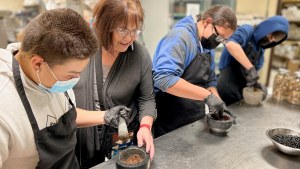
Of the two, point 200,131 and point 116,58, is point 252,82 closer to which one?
point 200,131

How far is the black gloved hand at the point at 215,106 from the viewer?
4.63 feet

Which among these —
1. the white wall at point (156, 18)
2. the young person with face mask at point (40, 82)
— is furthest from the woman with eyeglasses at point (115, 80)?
the white wall at point (156, 18)

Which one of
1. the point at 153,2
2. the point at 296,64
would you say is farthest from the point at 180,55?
the point at 296,64

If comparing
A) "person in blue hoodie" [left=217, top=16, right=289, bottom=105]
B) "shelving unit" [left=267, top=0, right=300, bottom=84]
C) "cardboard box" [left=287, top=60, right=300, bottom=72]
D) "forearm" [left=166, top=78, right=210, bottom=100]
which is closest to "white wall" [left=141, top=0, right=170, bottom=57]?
"person in blue hoodie" [left=217, top=16, right=289, bottom=105]

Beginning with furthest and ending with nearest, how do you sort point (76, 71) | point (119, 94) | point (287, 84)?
point (287, 84) → point (119, 94) → point (76, 71)

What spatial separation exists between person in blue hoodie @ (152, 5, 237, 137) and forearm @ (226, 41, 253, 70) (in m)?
0.34

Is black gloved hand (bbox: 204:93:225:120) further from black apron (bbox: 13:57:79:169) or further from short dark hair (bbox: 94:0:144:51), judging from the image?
black apron (bbox: 13:57:79:169)

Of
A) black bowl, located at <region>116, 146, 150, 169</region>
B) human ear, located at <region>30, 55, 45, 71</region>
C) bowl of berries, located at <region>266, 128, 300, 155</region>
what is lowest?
bowl of berries, located at <region>266, 128, 300, 155</region>

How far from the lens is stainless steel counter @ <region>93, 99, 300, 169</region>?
1.15m

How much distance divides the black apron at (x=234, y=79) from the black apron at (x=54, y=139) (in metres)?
1.51

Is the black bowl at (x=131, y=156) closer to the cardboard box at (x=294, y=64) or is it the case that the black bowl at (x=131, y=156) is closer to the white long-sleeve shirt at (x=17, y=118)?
the white long-sleeve shirt at (x=17, y=118)

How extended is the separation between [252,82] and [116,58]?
118 cm

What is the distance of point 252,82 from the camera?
6.38 ft

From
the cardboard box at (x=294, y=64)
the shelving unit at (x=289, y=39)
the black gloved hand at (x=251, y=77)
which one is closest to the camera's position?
the black gloved hand at (x=251, y=77)
